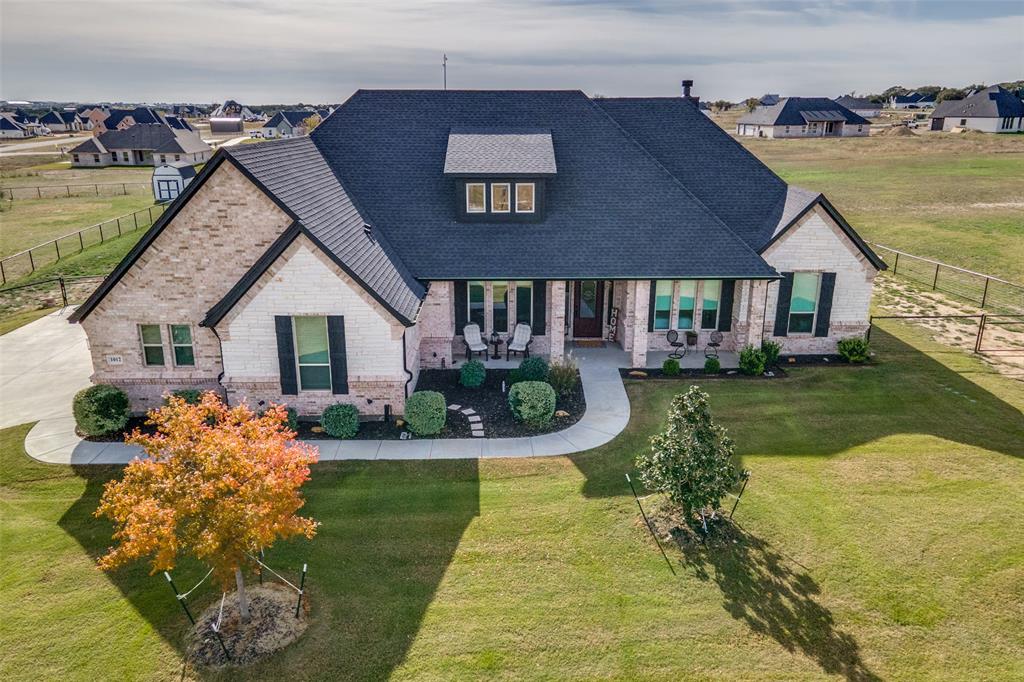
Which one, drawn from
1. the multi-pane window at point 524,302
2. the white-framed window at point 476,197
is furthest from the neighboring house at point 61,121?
the multi-pane window at point 524,302

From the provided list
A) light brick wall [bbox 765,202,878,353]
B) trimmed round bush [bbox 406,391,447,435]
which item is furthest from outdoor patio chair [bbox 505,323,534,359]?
light brick wall [bbox 765,202,878,353]

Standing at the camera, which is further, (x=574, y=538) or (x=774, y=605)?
(x=574, y=538)

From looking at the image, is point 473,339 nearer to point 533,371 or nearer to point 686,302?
point 533,371

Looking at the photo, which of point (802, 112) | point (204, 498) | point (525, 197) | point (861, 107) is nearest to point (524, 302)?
point (525, 197)

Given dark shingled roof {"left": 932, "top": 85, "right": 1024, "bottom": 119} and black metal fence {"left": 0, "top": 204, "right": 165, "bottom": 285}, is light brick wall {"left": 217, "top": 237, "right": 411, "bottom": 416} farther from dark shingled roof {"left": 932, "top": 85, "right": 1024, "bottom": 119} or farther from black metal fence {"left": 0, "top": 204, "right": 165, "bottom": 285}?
dark shingled roof {"left": 932, "top": 85, "right": 1024, "bottom": 119}

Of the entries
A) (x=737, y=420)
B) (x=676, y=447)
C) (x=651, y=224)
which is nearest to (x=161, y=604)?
(x=676, y=447)

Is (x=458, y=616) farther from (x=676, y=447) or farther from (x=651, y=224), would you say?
(x=651, y=224)
